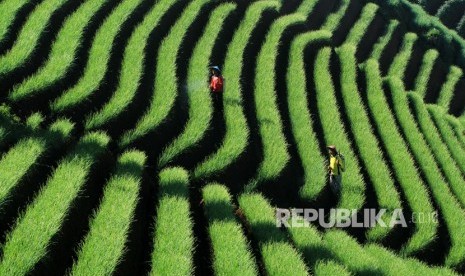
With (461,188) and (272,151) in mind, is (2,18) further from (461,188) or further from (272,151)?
(461,188)

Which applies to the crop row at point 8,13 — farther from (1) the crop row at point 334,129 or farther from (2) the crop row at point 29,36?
(1) the crop row at point 334,129

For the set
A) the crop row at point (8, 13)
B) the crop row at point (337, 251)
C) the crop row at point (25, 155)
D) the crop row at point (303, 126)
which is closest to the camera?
the crop row at point (25, 155)

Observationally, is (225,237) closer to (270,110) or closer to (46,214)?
(46,214)

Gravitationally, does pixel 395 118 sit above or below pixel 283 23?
below

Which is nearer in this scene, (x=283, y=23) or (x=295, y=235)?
(x=295, y=235)

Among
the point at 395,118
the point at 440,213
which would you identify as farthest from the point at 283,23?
the point at 440,213

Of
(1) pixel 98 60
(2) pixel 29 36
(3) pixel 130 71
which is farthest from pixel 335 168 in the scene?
(2) pixel 29 36

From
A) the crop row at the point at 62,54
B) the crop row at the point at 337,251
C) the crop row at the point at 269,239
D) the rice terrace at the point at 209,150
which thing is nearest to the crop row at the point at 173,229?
the rice terrace at the point at 209,150
